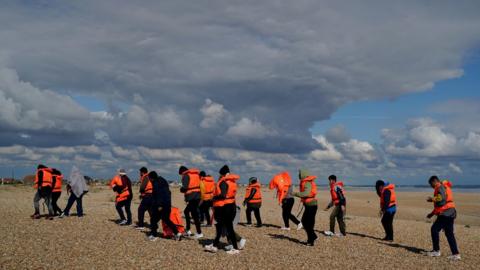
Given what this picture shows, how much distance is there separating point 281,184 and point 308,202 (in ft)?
12.5

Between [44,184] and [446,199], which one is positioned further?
[44,184]

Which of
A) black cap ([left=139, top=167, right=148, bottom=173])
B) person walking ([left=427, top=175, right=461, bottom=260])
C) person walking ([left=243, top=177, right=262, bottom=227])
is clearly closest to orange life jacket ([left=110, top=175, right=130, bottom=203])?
black cap ([left=139, top=167, right=148, bottom=173])

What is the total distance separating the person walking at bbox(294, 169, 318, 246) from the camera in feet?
46.8

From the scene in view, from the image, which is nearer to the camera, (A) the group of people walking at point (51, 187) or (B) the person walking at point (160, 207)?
(B) the person walking at point (160, 207)

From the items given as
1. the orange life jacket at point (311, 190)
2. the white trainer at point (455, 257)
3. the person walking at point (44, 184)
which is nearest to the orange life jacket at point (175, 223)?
the orange life jacket at point (311, 190)

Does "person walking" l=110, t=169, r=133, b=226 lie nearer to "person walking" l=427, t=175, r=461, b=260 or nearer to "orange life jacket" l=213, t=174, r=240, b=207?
"orange life jacket" l=213, t=174, r=240, b=207

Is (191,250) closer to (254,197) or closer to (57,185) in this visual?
(254,197)

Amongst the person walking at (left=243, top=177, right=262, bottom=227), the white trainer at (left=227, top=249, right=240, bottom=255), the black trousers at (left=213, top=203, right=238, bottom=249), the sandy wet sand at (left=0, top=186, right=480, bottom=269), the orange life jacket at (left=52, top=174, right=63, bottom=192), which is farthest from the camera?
the orange life jacket at (left=52, top=174, right=63, bottom=192)

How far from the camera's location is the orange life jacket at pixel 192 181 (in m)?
15.1

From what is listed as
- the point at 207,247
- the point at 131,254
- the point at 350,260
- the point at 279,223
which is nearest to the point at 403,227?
the point at 279,223

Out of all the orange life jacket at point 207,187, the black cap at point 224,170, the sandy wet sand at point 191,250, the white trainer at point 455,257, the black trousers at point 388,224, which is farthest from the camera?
the orange life jacket at point 207,187

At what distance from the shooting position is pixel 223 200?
12719 millimetres

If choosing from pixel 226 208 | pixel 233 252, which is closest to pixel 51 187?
pixel 226 208

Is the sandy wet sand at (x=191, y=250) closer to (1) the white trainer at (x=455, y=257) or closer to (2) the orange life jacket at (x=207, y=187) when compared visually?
(1) the white trainer at (x=455, y=257)
